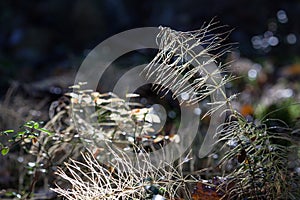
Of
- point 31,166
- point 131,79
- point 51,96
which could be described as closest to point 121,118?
point 31,166

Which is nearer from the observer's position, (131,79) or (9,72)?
(131,79)

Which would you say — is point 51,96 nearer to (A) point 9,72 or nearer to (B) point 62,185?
(A) point 9,72

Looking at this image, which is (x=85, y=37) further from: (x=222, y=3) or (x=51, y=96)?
(x=51, y=96)

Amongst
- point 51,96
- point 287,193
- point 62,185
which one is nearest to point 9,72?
point 51,96

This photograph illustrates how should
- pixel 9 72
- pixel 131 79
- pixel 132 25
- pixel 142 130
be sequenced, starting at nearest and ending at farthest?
pixel 142 130 → pixel 131 79 → pixel 9 72 → pixel 132 25

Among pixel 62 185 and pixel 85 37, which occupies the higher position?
pixel 85 37

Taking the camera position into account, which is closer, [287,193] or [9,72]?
[287,193]

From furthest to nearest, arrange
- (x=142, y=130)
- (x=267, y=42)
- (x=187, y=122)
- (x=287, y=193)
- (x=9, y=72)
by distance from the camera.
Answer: (x=267, y=42)
(x=9, y=72)
(x=187, y=122)
(x=142, y=130)
(x=287, y=193)

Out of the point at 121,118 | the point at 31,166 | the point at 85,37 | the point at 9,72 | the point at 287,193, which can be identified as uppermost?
the point at 85,37

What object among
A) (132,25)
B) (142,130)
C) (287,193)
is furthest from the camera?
(132,25)
